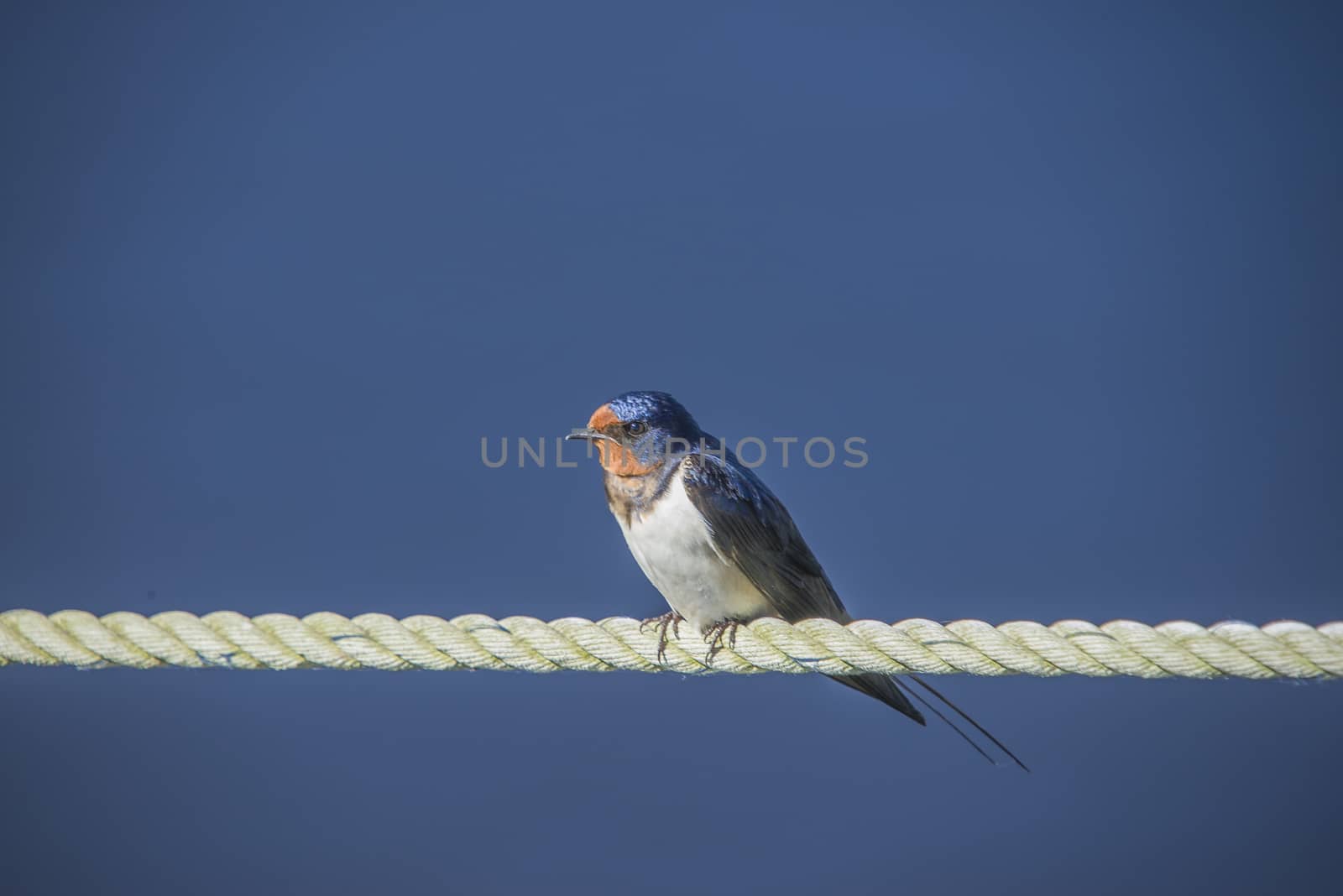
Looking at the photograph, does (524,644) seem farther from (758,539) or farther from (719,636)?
(758,539)

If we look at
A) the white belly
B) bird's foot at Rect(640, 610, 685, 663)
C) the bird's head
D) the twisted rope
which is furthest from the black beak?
the twisted rope

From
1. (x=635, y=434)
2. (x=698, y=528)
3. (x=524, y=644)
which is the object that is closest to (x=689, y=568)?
(x=698, y=528)

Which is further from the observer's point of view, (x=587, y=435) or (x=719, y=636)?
(x=587, y=435)

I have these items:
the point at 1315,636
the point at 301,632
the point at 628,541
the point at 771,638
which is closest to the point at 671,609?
the point at 628,541

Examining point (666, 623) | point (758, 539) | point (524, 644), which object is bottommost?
point (524, 644)

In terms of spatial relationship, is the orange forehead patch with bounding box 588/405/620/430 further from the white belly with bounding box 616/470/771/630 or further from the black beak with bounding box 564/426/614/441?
the white belly with bounding box 616/470/771/630

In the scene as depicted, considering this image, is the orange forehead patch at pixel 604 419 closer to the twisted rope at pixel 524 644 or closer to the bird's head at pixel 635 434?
the bird's head at pixel 635 434

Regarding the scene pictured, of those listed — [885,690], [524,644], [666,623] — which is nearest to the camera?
[524,644]

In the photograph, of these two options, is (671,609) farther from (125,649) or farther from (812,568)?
(125,649)
